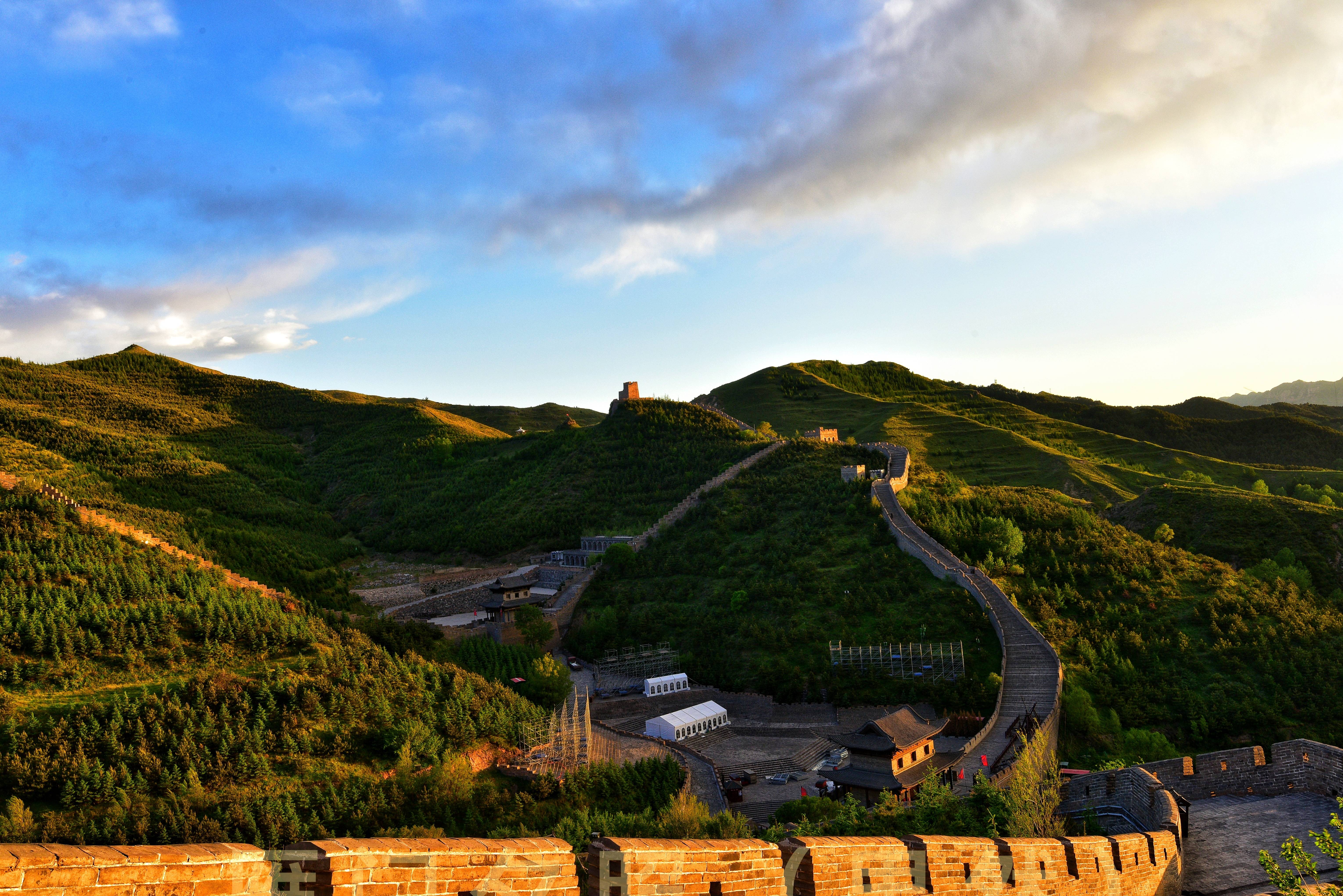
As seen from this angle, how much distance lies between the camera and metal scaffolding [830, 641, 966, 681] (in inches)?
1211

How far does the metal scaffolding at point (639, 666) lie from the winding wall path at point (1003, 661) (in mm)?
13380

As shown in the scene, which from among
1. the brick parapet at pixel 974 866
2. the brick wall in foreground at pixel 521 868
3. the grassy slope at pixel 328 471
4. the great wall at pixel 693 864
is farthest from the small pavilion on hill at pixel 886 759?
the grassy slope at pixel 328 471

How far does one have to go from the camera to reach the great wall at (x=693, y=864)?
377cm

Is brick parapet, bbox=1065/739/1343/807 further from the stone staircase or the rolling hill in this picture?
the rolling hill

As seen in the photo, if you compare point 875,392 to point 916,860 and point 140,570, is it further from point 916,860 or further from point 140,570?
point 916,860

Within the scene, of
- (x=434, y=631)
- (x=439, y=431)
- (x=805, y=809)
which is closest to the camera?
(x=805, y=809)

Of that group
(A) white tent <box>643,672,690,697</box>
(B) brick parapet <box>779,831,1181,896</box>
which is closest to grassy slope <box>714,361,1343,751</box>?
(A) white tent <box>643,672,690,697</box>

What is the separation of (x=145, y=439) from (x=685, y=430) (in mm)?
55444

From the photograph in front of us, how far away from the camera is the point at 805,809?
2050cm

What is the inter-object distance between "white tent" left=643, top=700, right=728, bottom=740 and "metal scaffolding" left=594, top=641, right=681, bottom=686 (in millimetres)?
3891

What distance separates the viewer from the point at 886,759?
22.2m

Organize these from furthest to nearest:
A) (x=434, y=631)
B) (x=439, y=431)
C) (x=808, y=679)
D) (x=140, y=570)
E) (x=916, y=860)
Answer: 1. (x=439, y=431)
2. (x=434, y=631)
3. (x=808, y=679)
4. (x=140, y=570)
5. (x=916, y=860)

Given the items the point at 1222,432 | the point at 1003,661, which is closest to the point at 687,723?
the point at 1003,661

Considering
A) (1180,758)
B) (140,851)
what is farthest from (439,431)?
(140,851)
